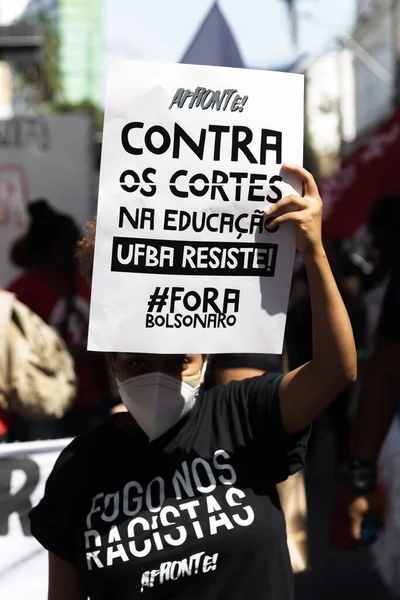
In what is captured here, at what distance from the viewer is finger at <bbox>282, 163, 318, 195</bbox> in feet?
7.16

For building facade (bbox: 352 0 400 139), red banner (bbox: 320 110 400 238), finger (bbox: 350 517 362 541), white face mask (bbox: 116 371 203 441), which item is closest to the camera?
white face mask (bbox: 116 371 203 441)

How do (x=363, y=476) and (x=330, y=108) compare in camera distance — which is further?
(x=330, y=108)

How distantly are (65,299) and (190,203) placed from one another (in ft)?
11.5

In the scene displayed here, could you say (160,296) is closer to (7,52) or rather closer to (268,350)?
(268,350)

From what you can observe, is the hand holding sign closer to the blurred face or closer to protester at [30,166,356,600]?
protester at [30,166,356,600]

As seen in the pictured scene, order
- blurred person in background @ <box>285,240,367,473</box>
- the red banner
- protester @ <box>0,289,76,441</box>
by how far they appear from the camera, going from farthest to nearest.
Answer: the red banner, blurred person in background @ <box>285,240,367,473</box>, protester @ <box>0,289,76,441</box>

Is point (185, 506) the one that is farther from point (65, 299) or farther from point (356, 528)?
point (65, 299)

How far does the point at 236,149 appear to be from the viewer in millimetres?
2201

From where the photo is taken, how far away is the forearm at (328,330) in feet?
7.07

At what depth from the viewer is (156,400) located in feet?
7.44

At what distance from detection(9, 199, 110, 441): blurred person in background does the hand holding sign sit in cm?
348

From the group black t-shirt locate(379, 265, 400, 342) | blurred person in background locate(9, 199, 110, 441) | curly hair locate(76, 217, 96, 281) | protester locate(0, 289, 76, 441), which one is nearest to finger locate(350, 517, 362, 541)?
black t-shirt locate(379, 265, 400, 342)

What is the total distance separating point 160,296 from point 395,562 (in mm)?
2623

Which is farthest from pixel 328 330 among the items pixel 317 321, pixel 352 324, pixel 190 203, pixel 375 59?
pixel 375 59
